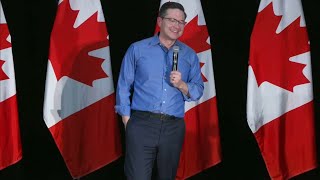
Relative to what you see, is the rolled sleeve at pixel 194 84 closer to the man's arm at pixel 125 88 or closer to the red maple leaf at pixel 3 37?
the man's arm at pixel 125 88

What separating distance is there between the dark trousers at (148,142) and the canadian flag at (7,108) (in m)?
1.28

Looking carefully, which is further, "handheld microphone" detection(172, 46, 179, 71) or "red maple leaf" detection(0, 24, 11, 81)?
"red maple leaf" detection(0, 24, 11, 81)

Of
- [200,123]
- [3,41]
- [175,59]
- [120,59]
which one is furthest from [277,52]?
[3,41]

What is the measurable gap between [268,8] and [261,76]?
520 millimetres

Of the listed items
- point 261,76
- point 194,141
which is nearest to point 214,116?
point 194,141

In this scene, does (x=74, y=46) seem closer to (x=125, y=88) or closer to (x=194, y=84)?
(x=125, y=88)

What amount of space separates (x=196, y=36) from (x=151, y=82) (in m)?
1.09

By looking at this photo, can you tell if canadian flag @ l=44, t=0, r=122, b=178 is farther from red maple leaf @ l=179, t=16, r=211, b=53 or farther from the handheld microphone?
the handheld microphone

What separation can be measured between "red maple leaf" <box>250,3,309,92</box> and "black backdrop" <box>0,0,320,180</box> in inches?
10.5

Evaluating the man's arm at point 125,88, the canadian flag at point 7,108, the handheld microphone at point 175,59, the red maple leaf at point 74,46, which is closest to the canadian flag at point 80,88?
the red maple leaf at point 74,46

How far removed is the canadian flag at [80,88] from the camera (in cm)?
353

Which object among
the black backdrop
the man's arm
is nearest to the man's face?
the man's arm

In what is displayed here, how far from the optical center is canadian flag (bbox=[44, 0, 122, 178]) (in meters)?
3.53

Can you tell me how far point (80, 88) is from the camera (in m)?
3.55
